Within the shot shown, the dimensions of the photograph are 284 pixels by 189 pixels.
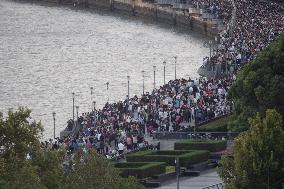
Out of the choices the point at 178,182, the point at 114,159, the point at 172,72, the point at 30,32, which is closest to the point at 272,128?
the point at 178,182

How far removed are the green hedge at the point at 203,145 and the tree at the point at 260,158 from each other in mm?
11469

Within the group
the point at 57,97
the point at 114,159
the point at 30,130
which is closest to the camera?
the point at 30,130

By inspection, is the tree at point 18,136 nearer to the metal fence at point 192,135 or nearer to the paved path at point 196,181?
the paved path at point 196,181

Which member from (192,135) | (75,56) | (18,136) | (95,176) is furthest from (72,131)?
(75,56)

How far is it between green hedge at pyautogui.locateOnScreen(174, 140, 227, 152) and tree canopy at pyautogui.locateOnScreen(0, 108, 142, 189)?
7.18m

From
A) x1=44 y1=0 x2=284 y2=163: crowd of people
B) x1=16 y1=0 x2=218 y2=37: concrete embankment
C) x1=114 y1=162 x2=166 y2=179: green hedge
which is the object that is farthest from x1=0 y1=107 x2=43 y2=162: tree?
x1=16 y1=0 x2=218 y2=37: concrete embankment

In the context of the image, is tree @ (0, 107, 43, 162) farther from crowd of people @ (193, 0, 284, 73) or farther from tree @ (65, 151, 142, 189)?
crowd of people @ (193, 0, 284, 73)

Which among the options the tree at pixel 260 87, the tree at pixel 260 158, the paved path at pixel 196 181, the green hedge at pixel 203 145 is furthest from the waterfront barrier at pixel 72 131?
the tree at pixel 260 158

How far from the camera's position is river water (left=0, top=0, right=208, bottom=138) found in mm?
103375

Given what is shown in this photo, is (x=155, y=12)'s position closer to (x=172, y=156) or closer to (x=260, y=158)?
(x=172, y=156)

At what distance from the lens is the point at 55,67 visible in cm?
11944

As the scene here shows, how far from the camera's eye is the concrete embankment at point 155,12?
13025 centimetres

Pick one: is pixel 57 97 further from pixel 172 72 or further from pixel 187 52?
pixel 187 52

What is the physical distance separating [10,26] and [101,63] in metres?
25.9
